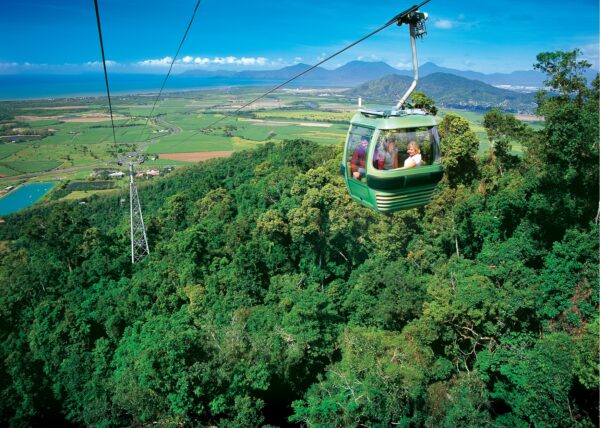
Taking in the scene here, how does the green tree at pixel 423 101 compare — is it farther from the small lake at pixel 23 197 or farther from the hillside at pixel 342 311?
the small lake at pixel 23 197

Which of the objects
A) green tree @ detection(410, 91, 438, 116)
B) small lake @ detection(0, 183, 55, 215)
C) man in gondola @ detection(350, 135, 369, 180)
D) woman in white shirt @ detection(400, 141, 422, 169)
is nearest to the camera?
woman in white shirt @ detection(400, 141, 422, 169)

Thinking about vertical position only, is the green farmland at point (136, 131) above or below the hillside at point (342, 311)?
above

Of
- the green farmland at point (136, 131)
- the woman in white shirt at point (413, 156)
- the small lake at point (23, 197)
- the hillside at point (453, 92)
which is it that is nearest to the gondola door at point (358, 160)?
the woman in white shirt at point (413, 156)

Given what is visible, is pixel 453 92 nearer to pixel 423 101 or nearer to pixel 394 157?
pixel 423 101

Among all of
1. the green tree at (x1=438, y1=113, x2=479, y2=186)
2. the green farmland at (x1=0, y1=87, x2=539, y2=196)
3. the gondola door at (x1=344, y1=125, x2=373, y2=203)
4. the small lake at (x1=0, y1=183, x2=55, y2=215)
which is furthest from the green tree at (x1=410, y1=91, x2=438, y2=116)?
the small lake at (x1=0, y1=183, x2=55, y2=215)

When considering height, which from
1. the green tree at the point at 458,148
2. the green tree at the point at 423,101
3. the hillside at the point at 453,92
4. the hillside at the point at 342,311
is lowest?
the hillside at the point at 342,311

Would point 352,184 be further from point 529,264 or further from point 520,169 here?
point 520,169

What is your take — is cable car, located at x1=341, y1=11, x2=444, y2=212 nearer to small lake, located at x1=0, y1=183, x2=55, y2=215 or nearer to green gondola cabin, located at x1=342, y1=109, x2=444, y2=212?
green gondola cabin, located at x1=342, y1=109, x2=444, y2=212
